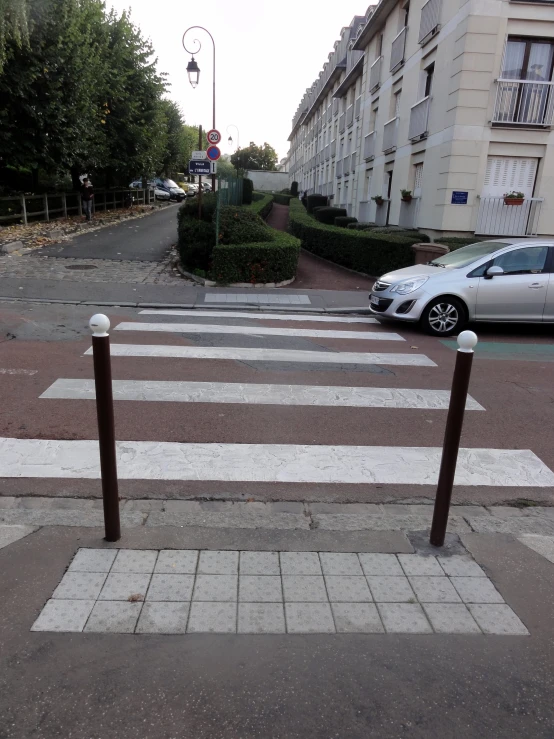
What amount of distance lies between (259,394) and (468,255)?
5.55 metres

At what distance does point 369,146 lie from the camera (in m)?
24.6

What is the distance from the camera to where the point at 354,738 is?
7.01ft

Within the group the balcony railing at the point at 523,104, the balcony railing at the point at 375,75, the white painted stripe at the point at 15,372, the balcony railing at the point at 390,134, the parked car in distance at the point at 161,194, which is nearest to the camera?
the white painted stripe at the point at 15,372

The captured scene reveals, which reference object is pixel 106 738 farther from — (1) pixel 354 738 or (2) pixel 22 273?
(2) pixel 22 273

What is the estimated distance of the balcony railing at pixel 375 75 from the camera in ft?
76.4

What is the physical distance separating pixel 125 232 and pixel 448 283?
17.1 m

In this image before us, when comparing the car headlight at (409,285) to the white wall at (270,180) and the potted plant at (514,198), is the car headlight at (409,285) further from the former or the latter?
the white wall at (270,180)

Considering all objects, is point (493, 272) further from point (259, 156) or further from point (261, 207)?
point (259, 156)

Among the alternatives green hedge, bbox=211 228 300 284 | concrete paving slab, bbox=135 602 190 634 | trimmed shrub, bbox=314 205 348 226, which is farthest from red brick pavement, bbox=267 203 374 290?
concrete paving slab, bbox=135 602 190 634

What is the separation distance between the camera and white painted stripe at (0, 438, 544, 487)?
4.27 meters

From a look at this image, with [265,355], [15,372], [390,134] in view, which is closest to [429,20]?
[390,134]

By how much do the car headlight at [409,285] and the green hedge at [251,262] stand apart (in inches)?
181

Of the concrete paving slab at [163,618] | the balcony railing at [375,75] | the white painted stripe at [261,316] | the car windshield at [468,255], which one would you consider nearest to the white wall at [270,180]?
the balcony railing at [375,75]

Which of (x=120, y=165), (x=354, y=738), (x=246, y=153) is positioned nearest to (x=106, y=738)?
(x=354, y=738)
